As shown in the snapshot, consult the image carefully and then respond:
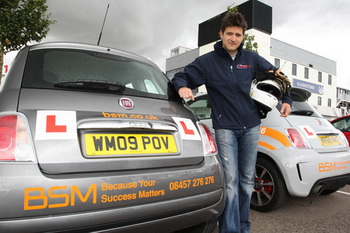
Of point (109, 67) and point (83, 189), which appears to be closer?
point (83, 189)

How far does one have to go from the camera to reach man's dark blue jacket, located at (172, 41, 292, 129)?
2.15 m

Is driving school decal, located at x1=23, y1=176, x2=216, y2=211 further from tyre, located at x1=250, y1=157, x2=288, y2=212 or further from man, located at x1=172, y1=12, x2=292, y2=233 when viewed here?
tyre, located at x1=250, y1=157, x2=288, y2=212

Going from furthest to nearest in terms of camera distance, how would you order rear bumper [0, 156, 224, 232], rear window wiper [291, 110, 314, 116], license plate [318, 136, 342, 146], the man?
rear window wiper [291, 110, 314, 116] → license plate [318, 136, 342, 146] → the man → rear bumper [0, 156, 224, 232]

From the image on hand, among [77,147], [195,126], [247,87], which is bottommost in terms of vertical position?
[77,147]

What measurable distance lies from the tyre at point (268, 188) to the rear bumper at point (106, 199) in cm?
142

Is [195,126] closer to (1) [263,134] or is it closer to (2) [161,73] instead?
(2) [161,73]

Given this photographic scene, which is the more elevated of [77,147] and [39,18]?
[39,18]

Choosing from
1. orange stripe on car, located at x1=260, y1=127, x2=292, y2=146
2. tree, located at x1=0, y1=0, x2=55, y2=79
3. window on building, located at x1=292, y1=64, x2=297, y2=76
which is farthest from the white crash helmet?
window on building, located at x1=292, y1=64, x2=297, y2=76

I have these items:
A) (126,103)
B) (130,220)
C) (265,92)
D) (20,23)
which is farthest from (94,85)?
(20,23)

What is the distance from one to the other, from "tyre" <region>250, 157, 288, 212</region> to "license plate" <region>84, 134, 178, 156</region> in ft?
5.56

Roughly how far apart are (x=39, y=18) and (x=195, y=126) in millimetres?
7729

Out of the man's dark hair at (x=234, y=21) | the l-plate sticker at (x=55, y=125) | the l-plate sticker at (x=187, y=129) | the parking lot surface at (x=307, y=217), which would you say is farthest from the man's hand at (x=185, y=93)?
the parking lot surface at (x=307, y=217)

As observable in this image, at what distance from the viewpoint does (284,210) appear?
311cm

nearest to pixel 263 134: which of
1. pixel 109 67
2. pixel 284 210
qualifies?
pixel 284 210
